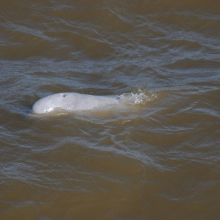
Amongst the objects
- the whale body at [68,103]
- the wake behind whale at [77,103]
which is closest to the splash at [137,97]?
the wake behind whale at [77,103]

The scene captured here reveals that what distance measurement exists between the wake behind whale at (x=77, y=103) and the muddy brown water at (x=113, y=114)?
16 cm

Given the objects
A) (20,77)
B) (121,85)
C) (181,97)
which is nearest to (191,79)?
(181,97)

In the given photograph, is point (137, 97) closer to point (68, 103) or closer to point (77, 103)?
point (77, 103)

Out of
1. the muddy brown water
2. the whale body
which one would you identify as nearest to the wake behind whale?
the whale body

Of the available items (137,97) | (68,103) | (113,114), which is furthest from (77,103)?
(137,97)

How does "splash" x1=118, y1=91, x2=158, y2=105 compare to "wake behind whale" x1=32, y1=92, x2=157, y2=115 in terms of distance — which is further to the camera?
"splash" x1=118, y1=91, x2=158, y2=105

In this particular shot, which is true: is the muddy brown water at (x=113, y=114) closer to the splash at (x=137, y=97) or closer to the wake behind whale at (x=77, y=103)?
the splash at (x=137, y=97)

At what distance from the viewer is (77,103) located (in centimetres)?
689

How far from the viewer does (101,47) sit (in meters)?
9.74

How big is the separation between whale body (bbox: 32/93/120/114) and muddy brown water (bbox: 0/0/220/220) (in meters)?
0.18

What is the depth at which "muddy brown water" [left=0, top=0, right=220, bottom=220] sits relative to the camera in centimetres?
494

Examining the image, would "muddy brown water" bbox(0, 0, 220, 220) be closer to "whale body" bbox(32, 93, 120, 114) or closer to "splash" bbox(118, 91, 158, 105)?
"splash" bbox(118, 91, 158, 105)

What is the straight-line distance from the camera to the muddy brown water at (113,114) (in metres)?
4.94

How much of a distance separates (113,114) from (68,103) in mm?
875
